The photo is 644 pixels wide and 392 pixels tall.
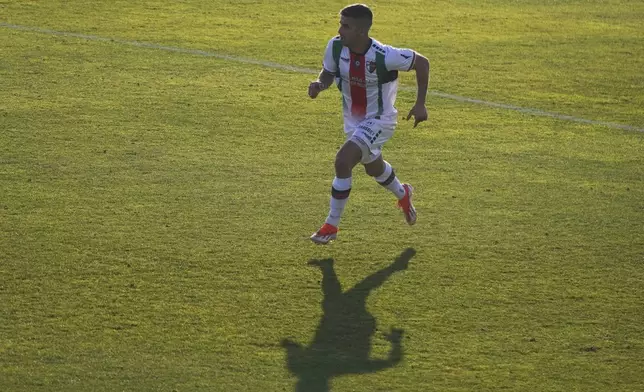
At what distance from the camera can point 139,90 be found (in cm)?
1425

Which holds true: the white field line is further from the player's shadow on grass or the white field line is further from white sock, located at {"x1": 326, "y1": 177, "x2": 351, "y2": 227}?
the player's shadow on grass

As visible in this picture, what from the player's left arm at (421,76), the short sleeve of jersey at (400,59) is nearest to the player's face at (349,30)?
the short sleeve of jersey at (400,59)

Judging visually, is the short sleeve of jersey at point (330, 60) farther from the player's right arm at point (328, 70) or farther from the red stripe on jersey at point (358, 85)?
the red stripe on jersey at point (358, 85)

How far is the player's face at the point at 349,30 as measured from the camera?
31.9 ft

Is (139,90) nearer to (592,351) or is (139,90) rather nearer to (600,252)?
(600,252)

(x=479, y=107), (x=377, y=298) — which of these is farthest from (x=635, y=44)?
(x=377, y=298)

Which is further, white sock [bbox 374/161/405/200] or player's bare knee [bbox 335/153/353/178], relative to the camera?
white sock [bbox 374/161/405/200]

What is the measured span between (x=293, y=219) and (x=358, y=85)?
4.26 ft

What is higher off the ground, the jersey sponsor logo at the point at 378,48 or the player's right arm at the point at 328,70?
the jersey sponsor logo at the point at 378,48

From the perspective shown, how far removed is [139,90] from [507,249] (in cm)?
583

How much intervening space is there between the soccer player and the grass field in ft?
1.16

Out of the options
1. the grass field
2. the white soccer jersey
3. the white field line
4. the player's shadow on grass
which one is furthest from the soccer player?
the white field line

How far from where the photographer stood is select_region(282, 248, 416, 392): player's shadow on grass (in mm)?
7688

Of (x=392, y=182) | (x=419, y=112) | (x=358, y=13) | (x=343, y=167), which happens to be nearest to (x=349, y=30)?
(x=358, y=13)
